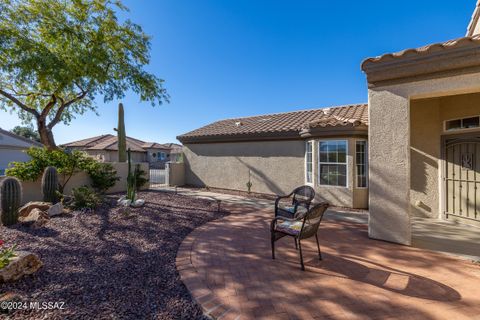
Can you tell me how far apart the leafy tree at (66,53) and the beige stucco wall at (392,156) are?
32.6 ft

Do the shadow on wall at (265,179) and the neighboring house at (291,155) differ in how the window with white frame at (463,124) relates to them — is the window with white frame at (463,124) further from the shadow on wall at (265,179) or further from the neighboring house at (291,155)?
the shadow on wall at (265,179)

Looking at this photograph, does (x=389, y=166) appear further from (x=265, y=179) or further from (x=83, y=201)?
(x=83, y=201)

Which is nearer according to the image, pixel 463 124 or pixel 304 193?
pixel 463 124

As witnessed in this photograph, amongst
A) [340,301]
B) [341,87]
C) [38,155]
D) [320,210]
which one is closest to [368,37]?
[341,87]

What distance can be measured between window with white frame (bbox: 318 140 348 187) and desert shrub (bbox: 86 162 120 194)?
9.97 m

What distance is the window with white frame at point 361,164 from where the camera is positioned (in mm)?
8601

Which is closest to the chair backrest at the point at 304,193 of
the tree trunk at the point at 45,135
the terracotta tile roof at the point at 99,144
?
the tree trunk at the point at 45,135

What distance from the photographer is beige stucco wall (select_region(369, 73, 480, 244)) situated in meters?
4.70

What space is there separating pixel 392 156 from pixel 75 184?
488 inches

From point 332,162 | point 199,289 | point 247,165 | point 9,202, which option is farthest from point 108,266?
point 247,165

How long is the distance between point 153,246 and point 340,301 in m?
3.74

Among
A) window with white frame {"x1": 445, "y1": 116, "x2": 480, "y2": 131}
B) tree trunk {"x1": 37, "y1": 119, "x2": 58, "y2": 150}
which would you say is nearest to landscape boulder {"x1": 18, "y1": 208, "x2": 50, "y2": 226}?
tree trunk {"x1": 37, "y1": 119, "x2": 58, "y2": 150}

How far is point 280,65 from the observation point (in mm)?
13242

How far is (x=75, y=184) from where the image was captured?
1015 centimetres
